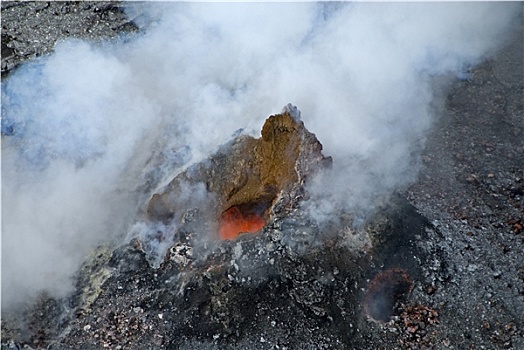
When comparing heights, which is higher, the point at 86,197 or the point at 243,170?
the point at 243,170

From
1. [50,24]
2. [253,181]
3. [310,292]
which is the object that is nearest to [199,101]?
[253,181]

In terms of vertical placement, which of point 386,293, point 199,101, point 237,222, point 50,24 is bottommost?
point 386,293

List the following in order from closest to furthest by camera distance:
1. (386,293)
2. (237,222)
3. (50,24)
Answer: (386,293), (237,222), (50,24)

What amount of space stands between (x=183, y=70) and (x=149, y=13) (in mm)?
1917

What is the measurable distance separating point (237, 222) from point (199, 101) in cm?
248

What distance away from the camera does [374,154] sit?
776cm

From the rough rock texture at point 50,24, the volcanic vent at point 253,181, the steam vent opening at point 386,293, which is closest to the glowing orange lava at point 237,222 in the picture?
the volcanic vent at point 253,181

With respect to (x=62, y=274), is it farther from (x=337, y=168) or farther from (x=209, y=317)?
(x=337, y=168)

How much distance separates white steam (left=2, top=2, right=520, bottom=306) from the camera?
277 inches

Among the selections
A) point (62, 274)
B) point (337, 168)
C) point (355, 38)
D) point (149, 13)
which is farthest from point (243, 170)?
point (149, 13)

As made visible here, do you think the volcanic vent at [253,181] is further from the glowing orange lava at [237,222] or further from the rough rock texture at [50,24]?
the rough rock texture at [50,24]

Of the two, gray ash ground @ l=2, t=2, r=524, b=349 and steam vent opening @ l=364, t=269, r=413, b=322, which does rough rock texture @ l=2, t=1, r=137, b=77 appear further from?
steam vent opening @ l=364, t=269, r=413, b=322

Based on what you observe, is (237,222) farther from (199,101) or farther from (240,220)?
(199,101)

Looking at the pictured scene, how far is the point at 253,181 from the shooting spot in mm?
7234
